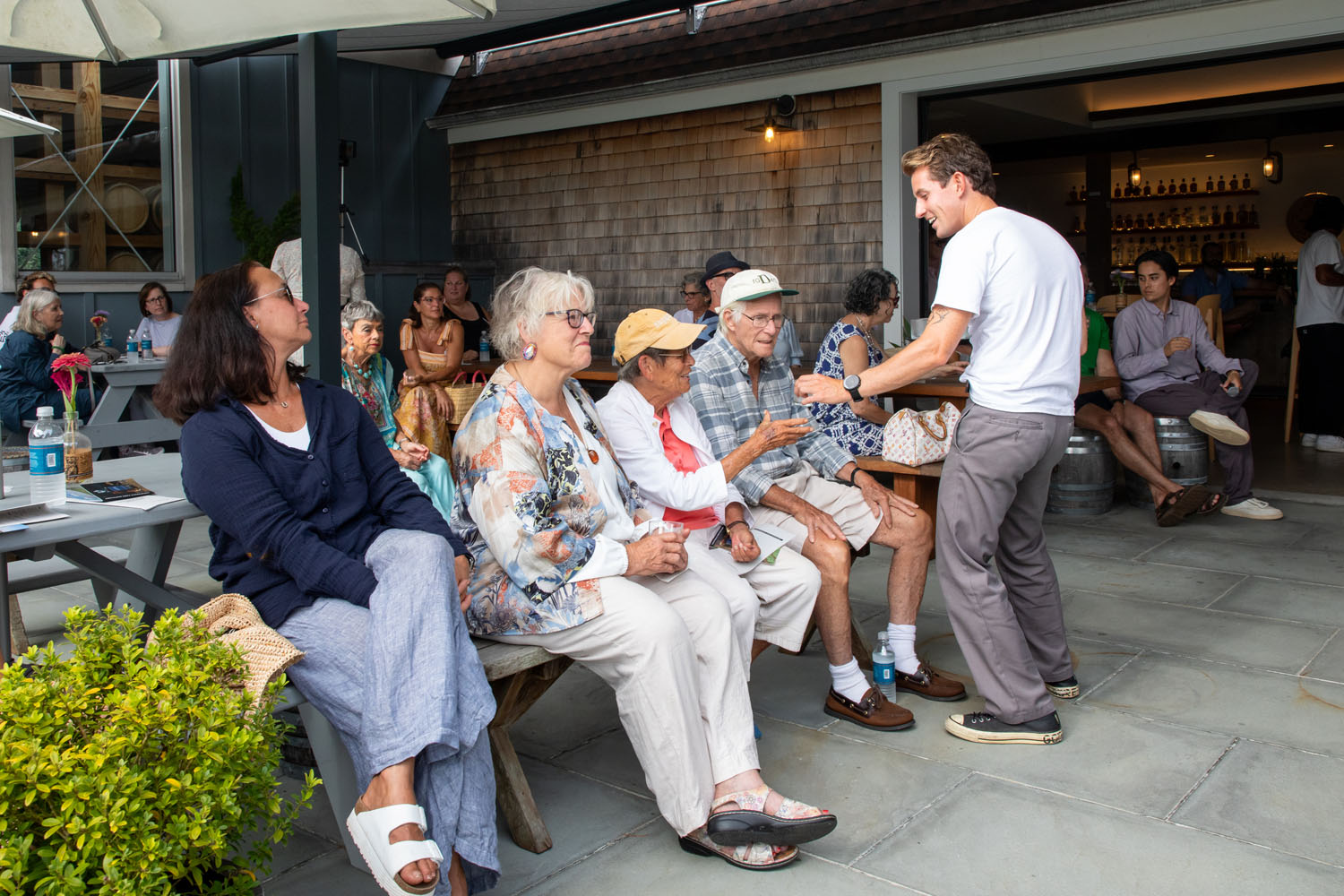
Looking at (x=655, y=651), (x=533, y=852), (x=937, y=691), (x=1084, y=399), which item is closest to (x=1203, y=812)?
(x=937, y=691)

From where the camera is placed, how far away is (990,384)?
122 inches

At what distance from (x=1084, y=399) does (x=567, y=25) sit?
192 inches

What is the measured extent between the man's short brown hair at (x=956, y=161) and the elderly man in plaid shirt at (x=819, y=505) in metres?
0.56

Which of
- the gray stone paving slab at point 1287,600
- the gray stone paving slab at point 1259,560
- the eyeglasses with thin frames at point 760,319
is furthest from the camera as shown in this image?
the gray stone paving slab at point 1259,560

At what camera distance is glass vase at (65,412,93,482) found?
10.1ft

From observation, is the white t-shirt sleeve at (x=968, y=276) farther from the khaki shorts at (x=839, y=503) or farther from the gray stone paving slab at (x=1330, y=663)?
the gray stone paving slab at (x=1330, y=663)

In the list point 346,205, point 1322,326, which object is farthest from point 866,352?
point 346,205

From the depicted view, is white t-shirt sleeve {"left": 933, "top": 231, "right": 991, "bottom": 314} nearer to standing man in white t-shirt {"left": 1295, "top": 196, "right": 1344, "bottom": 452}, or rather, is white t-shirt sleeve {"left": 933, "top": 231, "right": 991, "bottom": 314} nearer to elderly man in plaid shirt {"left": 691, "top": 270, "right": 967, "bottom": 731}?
elderly man in plaid shirt {"left": 691, "top": 270, "right": 967, "bottom": 731}

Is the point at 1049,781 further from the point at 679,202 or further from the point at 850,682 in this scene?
the point at 679,202

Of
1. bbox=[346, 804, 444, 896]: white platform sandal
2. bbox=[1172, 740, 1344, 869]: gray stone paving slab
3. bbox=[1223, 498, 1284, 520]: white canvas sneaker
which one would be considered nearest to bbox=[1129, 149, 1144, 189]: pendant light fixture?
bbox=[1223, 498, 1284, 520]: white canvas sneaker

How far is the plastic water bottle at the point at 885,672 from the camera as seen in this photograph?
3.44 m

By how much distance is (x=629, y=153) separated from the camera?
29.2 ft

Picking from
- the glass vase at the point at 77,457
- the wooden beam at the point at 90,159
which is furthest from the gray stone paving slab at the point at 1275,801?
the wooden beam at the point at 90,159

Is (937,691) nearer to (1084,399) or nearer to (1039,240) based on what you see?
(1039,240)
